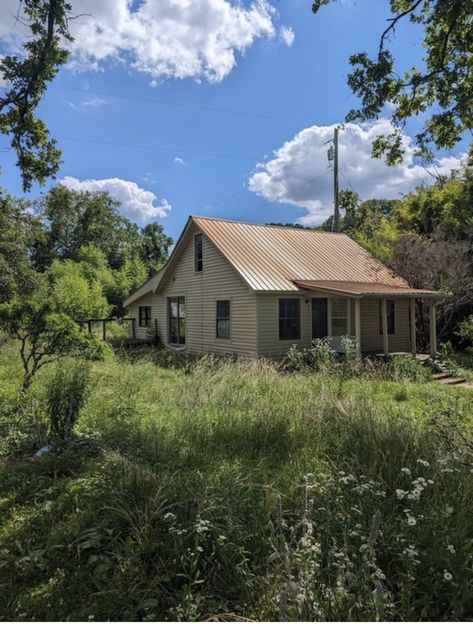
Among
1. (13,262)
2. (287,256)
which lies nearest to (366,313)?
(287,256)

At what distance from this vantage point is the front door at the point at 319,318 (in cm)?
1495

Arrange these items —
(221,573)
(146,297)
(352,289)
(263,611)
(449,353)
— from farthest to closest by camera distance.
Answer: (146,297), (449,353), (352,289), (221,573), (263,611)

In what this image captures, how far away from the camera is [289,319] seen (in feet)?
47.3

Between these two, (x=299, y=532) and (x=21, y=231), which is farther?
(x=21, y=231)

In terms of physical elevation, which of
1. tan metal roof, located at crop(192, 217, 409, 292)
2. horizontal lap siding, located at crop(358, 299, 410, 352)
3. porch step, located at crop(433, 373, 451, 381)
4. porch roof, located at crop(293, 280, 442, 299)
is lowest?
porch step, located at crop(433, 373, 451, 381)

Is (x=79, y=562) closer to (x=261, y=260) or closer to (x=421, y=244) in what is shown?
(x=261, y=260)

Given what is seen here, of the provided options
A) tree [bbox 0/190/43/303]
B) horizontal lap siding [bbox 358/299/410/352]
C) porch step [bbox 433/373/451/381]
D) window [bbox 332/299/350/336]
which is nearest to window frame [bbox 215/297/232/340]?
window [bbox 332/299/350/336]

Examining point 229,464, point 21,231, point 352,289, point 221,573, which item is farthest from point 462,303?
point 21,231

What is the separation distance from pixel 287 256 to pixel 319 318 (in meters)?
2.90

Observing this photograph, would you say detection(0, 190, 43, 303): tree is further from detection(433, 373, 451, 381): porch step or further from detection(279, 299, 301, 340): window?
detection(433, 373, 451, 381): porch step

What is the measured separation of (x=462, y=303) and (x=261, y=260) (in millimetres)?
8397

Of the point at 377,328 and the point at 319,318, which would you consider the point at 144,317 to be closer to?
the point at 319,318

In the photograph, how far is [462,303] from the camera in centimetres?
1638

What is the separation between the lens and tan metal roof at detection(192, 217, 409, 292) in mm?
14422
